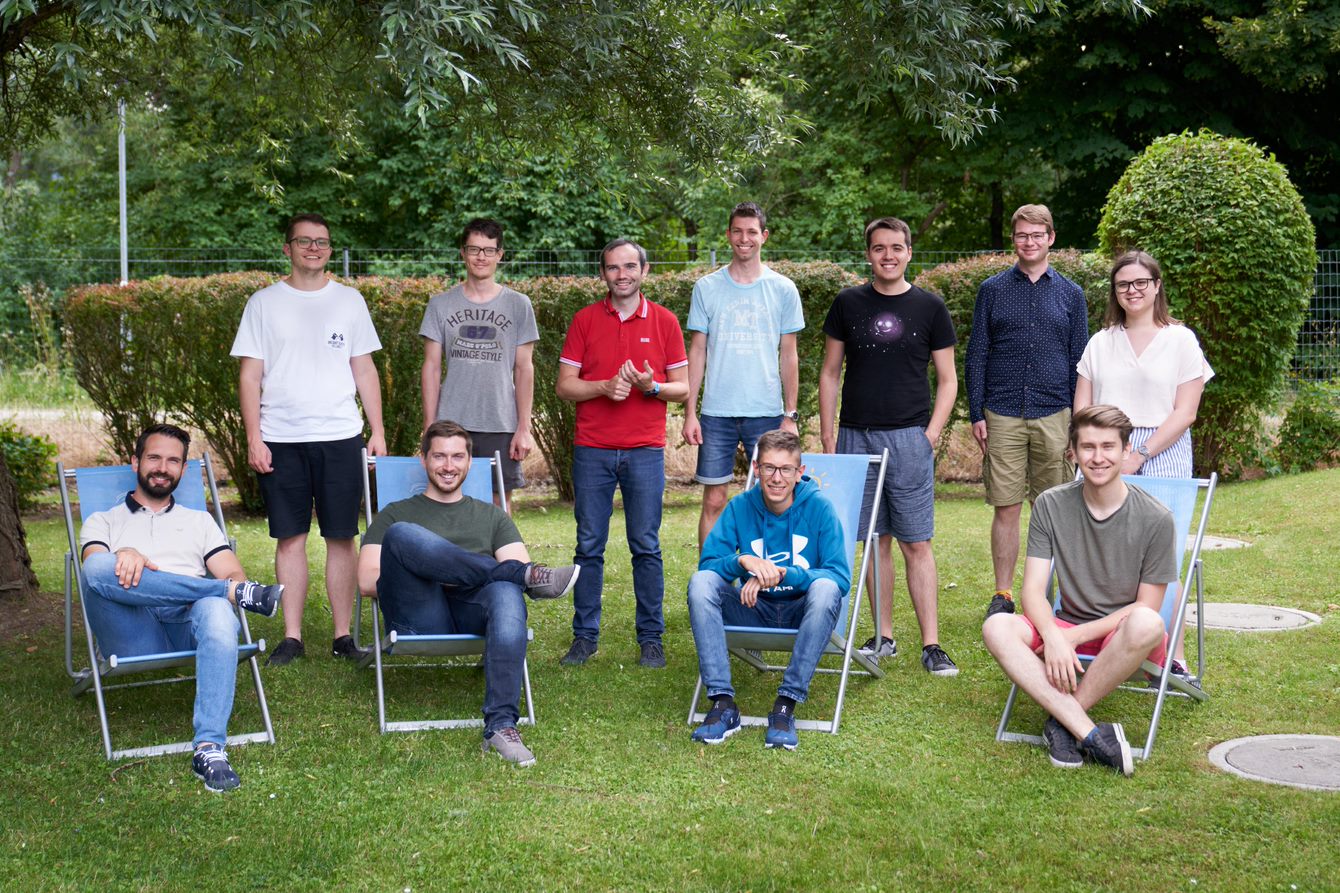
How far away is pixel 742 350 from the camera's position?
580 centimetres

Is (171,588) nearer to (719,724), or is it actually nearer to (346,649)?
(346,649)

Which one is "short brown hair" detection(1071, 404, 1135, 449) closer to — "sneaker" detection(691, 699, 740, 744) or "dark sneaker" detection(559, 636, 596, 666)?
"sneaker" detection(691, 699, 740, 744)

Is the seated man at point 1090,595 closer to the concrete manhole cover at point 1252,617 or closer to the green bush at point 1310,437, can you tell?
the concrete manhole cover at point 1252,617

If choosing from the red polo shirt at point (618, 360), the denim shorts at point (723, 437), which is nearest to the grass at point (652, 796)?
the denim shorts at point (723, 437)

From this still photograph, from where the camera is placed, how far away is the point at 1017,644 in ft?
14.6

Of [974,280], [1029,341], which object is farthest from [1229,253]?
[1029,341]

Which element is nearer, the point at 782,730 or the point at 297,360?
the point at 782,730

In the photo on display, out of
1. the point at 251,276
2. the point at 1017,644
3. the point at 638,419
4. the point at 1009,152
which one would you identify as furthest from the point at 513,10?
the point at 1009,152

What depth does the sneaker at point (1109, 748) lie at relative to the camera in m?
4.17

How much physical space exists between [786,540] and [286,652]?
2.42m

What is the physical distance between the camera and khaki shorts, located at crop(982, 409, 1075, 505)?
5844 millimetres

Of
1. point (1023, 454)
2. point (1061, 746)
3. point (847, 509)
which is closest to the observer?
point (1061, 746)

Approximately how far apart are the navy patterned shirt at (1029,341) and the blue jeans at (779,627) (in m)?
1.64

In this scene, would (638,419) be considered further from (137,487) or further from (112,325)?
(112,325)
